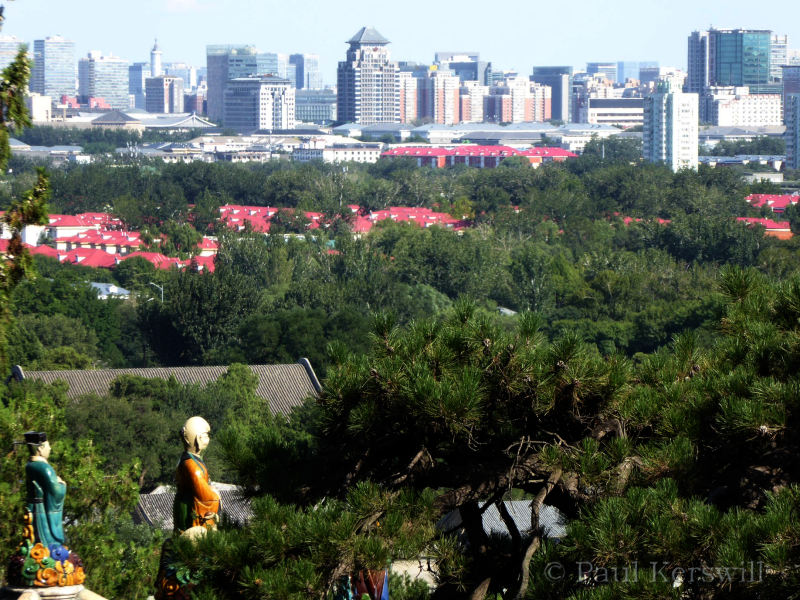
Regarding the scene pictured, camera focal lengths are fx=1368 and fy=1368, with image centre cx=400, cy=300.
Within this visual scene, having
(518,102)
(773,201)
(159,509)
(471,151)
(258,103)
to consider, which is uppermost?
(518,102)

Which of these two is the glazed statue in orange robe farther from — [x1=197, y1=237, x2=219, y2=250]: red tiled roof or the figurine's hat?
[x1=197, y1=237, x2=219, y2=250]: red tiled roof

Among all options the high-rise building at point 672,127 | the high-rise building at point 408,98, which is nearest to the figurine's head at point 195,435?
the high-rise building at point 672,127

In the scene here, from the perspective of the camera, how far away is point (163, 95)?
7298 inches

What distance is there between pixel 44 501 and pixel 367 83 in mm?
147456

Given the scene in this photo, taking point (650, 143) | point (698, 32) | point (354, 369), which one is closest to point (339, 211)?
point (650, 143)

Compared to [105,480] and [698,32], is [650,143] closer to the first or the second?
[698,32]

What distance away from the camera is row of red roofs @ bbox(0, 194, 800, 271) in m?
48.2

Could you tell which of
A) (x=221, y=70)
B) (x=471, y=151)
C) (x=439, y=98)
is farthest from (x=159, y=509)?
(x=221, y=70)

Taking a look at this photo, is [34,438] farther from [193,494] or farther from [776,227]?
[776,227]

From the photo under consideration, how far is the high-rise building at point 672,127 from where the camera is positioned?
315 feet

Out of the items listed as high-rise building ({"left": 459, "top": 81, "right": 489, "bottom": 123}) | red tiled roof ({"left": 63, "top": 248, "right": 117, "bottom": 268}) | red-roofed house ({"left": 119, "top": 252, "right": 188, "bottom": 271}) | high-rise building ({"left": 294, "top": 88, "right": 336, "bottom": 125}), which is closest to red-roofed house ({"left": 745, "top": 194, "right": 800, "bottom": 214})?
red-roofed house ({"left": 119, "top": 252, "right": 188, "bottom": 271})

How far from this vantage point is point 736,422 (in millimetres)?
5004

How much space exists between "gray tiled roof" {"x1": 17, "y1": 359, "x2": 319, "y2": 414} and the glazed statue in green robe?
17400mm

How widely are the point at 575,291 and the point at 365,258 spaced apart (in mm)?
6529
